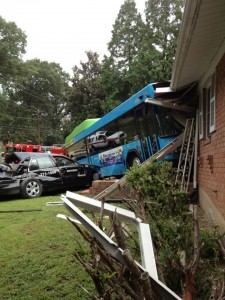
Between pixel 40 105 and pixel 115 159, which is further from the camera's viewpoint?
pixel 40 105

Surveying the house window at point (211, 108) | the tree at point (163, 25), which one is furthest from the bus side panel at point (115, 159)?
the tree at point (163, 25)

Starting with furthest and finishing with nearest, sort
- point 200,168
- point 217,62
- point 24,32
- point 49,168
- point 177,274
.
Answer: point 24,32 < point 49,168 < point 200,168 < point 217,62 < point 177,274

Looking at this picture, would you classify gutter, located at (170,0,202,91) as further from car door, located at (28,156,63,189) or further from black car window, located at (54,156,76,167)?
black car window, located at (54,156,76,167)

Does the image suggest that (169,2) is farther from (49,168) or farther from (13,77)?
(49,168)

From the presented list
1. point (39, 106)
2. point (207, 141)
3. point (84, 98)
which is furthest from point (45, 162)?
point (39, 106)

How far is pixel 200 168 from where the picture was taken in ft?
25.3

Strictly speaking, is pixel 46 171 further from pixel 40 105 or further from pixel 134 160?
pixel 40 105

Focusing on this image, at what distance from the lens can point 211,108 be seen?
646cm

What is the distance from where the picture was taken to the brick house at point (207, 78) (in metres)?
3.91

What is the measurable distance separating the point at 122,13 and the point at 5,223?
112ft

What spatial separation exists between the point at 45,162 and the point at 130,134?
11.4ft

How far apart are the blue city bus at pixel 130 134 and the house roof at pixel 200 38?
259 cm

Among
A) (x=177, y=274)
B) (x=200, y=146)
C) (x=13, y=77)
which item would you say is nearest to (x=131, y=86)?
(x=13, y=77)

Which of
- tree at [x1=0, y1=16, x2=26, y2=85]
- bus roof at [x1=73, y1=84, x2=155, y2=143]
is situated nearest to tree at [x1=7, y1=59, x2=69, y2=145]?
tree at [x1=0, y1=16, x2=26, y2=85]
